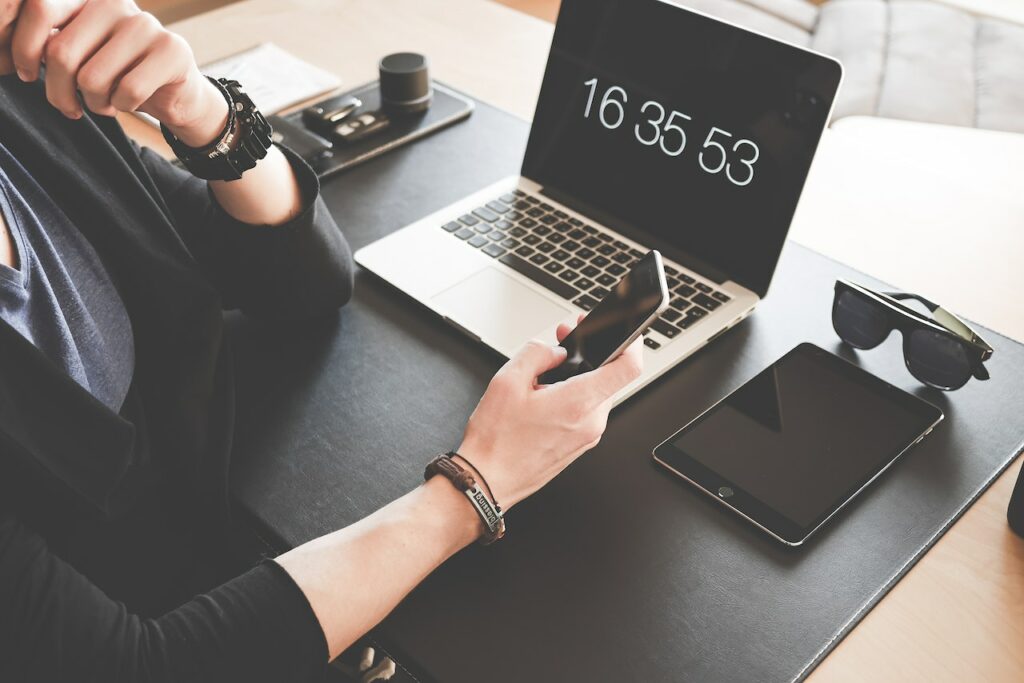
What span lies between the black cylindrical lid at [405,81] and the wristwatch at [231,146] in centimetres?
43

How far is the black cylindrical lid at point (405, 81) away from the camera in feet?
4.33

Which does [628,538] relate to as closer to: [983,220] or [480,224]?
[480,224]

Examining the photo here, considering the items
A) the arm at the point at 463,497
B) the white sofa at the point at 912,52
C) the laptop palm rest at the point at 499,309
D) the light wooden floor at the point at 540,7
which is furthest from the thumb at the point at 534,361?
the light wooden floor at the point at 540,7

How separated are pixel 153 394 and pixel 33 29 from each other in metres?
0.36

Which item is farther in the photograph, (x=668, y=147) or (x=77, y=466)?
(x=668, y=147)

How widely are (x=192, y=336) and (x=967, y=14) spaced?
231 centimetres

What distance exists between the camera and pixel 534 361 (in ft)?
2.63

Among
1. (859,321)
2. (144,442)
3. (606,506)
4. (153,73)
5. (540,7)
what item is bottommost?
(540,7)

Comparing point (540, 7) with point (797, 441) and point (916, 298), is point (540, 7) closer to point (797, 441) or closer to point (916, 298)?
point (916, 298)

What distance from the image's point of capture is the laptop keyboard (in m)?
0.98

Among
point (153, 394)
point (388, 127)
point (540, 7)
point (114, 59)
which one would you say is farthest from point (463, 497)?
point (540, 7)

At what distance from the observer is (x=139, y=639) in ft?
2.19

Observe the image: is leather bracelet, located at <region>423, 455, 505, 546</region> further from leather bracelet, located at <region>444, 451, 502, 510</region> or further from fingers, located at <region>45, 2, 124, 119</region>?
fingers, located at <region>45, 2, 124, 119</region>

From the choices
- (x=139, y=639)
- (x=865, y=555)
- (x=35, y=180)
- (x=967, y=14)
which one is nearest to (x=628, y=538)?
(x=865, y=555)
